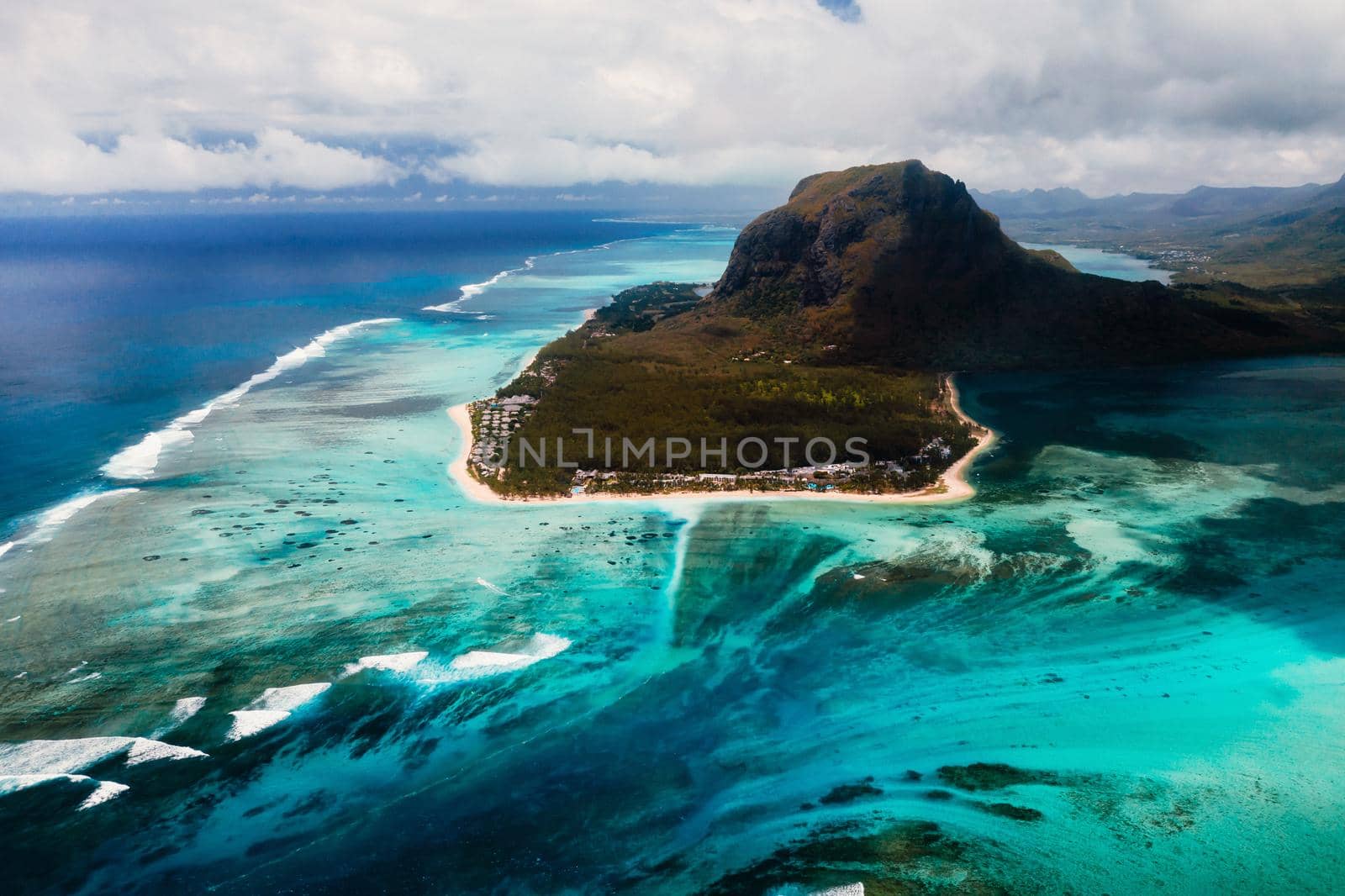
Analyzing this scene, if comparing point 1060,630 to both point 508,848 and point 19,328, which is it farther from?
point 19,328

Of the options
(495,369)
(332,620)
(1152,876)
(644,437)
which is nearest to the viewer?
(1152,876)

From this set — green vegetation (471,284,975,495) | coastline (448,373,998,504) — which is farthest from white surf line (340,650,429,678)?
green vegetation (471,284,975,495)

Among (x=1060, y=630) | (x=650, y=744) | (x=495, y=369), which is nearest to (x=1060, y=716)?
(x=1060, y=630)

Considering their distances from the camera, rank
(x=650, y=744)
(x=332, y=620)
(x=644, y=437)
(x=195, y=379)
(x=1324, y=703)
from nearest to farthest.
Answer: (x=650, y=744) → (x=1324, y=703) → (x=332, y=620) → (x=644, y=437) → (x=195, y=379)

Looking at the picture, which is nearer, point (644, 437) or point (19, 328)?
point (644, 437)

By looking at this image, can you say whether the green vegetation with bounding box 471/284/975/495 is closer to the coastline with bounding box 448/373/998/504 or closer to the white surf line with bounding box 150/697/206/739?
the coastline with bounding box 448/373/998/504

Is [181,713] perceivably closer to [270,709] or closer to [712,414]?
[270,709]
